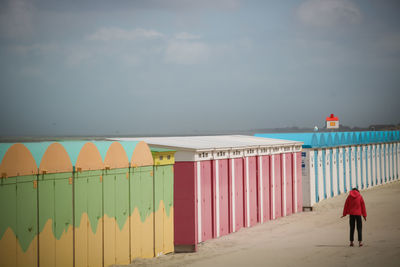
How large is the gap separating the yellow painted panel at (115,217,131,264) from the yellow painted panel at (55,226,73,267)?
1.36 m

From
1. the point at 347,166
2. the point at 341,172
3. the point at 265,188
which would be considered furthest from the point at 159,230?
the point at 347,166

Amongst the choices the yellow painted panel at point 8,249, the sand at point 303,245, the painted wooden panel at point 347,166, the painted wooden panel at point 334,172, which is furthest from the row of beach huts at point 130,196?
the painted wooden panel at point 347,166

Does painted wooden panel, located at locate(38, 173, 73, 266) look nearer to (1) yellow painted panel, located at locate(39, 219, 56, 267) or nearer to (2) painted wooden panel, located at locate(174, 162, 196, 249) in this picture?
(1) yellow painted panel, located at locate(39, 219, 56, 267)

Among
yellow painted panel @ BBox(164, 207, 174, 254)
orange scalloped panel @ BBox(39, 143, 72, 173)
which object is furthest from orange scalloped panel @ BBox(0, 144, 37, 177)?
yellow painted panel @ BBox(164, 207, 174, 254)

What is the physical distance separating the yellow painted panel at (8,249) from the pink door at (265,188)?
10090 millimetres

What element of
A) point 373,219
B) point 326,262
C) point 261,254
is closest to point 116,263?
point 261,254

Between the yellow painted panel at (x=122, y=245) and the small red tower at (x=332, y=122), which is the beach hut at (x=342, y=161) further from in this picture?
the yellow painted panel at (x=122, y=245)

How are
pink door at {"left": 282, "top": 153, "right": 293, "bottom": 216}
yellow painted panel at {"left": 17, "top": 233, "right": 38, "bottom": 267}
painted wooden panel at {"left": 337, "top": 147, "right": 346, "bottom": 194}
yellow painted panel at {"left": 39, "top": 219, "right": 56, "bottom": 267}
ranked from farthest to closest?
painted wooden panel at {"left": 337, "top": 147, "right": 346, "bottom": 194} → pink door at {"left": 282, "top": 153, "right": 293, "bottom": 216} → yellow painted panel at {"left": 39, "top": 219, "right": 56, "bottom": 267} → yellow painted panel at {"left": 17, "top": 233, "right": 38, "bottom": 267}

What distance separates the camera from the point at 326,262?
10.4 meters

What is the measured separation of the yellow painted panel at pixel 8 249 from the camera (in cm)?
786

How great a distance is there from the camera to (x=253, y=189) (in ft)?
54.5

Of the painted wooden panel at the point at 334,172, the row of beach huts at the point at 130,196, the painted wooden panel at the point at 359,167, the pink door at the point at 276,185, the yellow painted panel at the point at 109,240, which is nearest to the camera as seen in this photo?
the row of beach huts at the point at 130,196

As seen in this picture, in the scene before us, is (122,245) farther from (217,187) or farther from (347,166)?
(347,166)

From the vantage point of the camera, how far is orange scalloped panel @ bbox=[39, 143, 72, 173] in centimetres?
872
